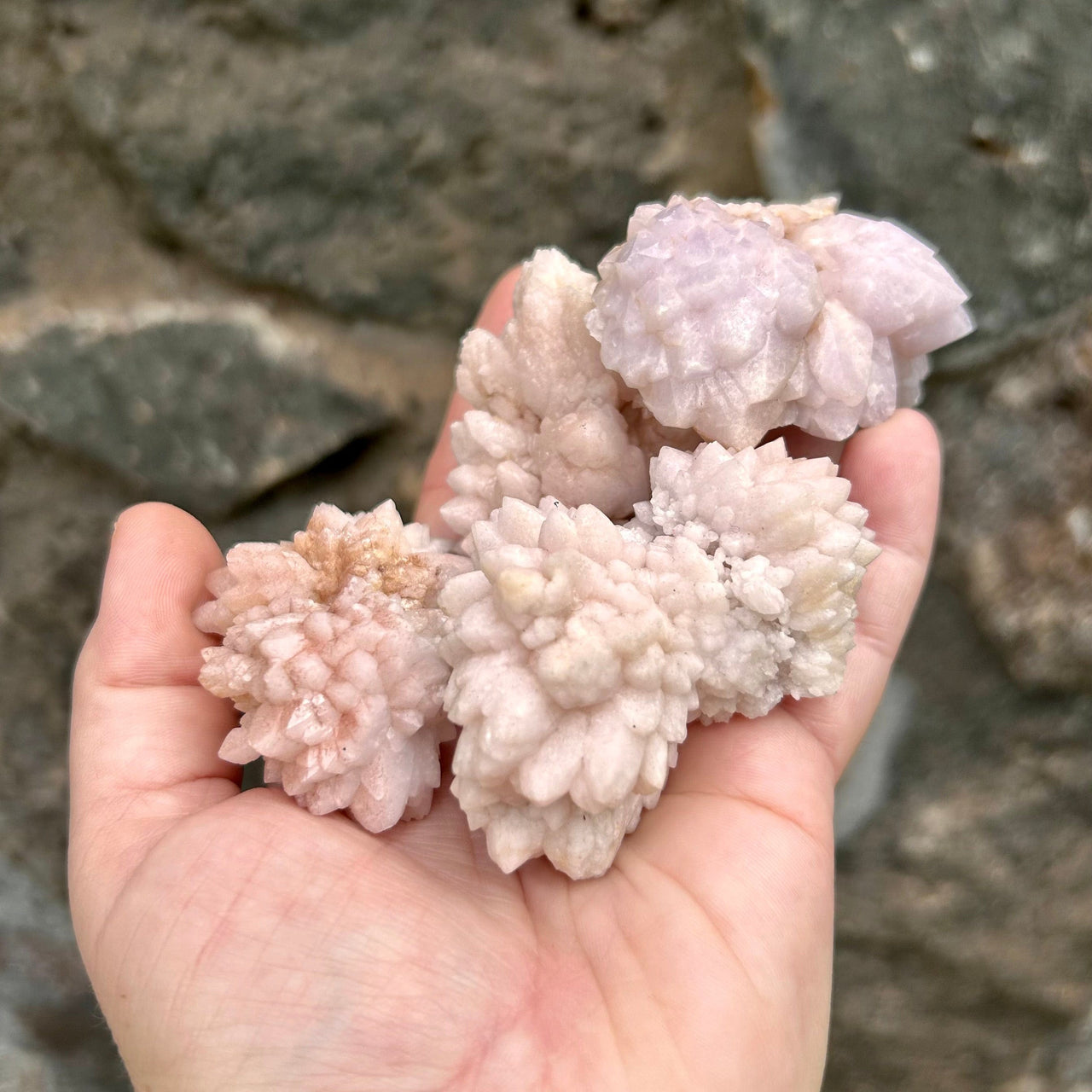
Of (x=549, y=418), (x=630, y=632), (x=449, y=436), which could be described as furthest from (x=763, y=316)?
(x=449, y=436)

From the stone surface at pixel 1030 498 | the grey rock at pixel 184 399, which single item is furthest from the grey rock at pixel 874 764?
the grey rock at pixel 184 399

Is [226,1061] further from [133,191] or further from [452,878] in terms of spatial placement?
[133,191]

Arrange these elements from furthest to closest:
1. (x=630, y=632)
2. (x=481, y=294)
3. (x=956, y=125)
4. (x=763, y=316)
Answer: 1. (x=481, y=294)
2. (x=956, y=125)
3. (x=763, y=316)
4. (x=630, y=632)

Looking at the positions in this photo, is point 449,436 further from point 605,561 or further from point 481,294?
point 605,561

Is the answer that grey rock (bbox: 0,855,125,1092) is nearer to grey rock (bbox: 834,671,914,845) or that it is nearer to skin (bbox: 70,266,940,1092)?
skin (bbox: 70,266,940,1092)

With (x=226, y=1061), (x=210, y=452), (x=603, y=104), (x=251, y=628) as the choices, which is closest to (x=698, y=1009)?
(x=226, y=1061)

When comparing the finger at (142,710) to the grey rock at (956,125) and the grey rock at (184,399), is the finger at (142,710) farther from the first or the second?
the grey rock at (956,125)
